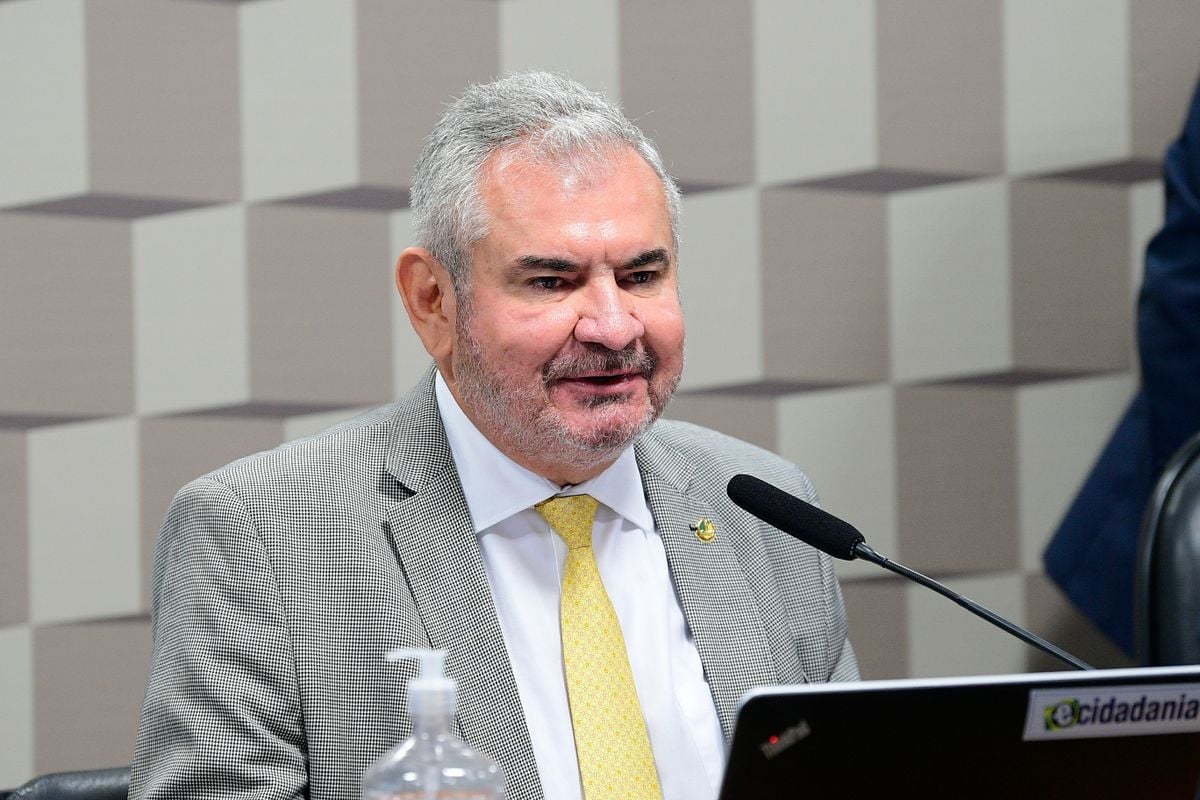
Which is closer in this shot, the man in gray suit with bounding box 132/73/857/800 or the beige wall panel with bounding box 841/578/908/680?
the man in gray suit with bounding box 132/73/857/800

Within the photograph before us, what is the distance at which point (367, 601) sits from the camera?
5.52ft

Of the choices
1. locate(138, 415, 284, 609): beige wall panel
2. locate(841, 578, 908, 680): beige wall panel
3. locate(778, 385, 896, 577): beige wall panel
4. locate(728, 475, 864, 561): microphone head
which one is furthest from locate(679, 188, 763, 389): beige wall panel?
locate(728, 475, 864, 561): microphone head

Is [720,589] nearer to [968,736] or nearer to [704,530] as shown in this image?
[704,530]

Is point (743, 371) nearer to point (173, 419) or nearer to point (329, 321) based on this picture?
point (329, 321)

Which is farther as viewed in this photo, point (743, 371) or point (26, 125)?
point (743, 371)

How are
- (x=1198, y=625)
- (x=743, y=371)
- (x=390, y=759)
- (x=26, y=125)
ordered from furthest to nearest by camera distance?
(x=743, y=371), (x=26, y=125), (x=1198, y=625), (x=390, y=759)

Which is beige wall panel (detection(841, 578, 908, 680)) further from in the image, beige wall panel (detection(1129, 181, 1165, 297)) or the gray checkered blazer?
the gray checkered blazer

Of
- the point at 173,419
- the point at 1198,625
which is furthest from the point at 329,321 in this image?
the point at 1198,625

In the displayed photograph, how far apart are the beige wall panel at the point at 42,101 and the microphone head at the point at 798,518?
150 centimetres

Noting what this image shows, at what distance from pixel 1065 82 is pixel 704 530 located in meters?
1.56

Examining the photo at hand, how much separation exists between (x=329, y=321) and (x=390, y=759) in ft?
5.00

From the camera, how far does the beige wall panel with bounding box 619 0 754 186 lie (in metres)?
2.81

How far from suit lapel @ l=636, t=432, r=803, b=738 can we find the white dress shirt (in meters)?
0.02

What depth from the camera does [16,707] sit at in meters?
2.54
